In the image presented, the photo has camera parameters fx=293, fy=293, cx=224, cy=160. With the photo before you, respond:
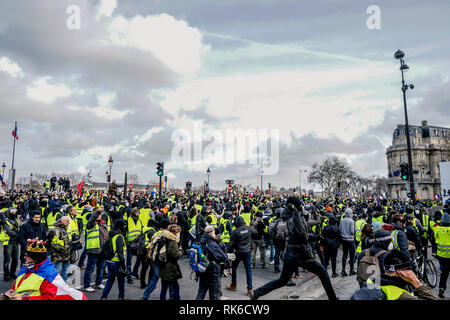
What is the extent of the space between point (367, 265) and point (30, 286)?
4.42 meters

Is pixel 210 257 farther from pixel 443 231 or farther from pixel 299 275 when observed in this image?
pixel 443 231

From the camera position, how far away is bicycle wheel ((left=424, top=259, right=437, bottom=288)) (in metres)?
7.39

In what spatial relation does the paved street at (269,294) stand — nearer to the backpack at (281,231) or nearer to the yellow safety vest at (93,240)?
the yellow safety vest at (93,240)

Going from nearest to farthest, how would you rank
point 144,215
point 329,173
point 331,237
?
point 331,237 → point 144,215 → point 329,173

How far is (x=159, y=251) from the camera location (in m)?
5.40

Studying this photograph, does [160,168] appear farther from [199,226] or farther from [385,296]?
[385,296]

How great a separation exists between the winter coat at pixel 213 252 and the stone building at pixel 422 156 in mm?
80932

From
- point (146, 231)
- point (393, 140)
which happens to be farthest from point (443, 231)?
point (393, 140)

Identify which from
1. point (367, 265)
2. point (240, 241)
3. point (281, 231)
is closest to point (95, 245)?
point (240, 241)

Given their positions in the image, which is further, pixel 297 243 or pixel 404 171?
pixel 404 171

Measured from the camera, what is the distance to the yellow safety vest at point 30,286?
9.95ft

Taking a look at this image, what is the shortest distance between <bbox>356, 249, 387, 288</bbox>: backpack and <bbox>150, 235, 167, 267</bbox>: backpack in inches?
129

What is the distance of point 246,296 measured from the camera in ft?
21.3
